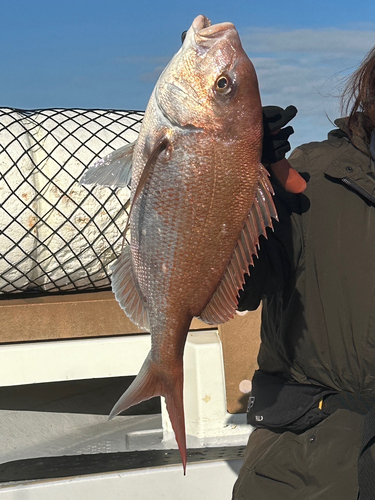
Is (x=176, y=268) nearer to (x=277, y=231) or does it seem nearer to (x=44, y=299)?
(x=277, y=231)

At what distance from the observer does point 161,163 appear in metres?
1.40

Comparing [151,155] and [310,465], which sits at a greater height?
[151,155]

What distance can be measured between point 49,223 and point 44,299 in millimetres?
385

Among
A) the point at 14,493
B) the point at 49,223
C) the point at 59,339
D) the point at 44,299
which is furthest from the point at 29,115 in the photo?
the point at 14,493

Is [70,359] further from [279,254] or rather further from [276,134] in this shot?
[276,134]

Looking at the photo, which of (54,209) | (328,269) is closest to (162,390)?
(328,269)

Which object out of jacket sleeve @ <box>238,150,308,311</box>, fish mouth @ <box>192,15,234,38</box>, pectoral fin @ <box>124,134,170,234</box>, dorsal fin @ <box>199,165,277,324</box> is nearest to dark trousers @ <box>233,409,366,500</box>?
jacket sleeve @ <box>238,150,308,311</box>

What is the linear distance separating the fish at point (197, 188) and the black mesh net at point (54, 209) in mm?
1456

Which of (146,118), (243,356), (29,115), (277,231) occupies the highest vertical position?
(29,115)

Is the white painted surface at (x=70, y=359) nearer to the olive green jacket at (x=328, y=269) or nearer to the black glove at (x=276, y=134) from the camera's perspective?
the olive green jacket at (x=328, y=269)

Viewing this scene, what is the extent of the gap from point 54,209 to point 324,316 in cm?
155

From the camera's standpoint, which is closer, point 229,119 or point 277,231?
point 229,119

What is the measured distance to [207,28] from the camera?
1.42 metres

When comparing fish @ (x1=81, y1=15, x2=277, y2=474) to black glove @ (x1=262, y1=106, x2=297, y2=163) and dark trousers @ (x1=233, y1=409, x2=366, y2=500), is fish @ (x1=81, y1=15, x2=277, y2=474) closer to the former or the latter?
black glove @ (x1=262, y1=106, x2=297, y2=163)
